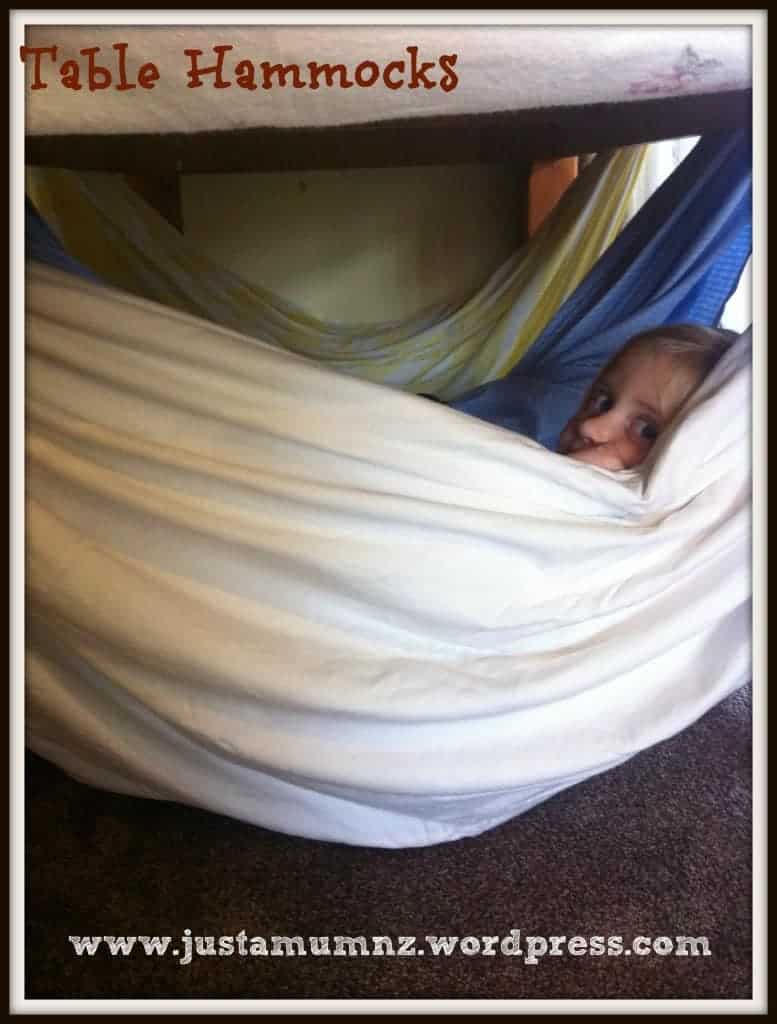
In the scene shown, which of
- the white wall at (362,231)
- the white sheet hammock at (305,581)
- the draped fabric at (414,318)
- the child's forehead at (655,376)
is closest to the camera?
the white sheet hammock at (305,581)

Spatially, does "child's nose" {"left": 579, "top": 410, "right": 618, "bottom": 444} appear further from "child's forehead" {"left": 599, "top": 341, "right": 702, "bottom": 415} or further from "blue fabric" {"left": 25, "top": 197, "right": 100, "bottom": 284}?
"blue fabric" {"left": 25, "top": 197, "right": 100, "bottom": 284}

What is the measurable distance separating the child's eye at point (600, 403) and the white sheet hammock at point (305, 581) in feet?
0.90

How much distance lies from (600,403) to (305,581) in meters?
0.47

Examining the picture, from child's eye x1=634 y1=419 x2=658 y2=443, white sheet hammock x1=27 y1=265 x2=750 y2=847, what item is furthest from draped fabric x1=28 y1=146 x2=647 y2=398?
white sheet hammock x1=27 y1=265 x2=750 y2=847

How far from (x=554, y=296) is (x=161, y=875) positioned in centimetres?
116

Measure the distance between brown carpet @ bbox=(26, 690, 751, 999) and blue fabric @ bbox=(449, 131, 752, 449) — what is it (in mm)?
481

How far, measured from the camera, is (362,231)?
178 cm

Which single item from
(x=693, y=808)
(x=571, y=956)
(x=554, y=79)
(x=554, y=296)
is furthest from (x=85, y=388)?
(x=554, y=296)

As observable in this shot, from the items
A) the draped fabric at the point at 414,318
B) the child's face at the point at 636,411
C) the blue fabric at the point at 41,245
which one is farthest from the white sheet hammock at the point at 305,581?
the draped fabric at the point at 414,318

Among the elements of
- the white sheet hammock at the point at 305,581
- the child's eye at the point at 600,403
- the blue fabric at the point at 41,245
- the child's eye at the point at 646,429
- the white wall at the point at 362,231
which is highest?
the white wall at the point at 362,231

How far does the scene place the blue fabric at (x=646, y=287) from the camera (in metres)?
1.01

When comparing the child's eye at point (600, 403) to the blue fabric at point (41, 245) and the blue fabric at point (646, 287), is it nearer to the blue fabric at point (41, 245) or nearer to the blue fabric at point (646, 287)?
the blue fabric at point (646, 287)

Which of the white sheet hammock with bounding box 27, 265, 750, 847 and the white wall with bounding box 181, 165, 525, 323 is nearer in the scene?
the white sheet hammock with bounding box 27, 265, 750, 847

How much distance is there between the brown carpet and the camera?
0.54 metres
